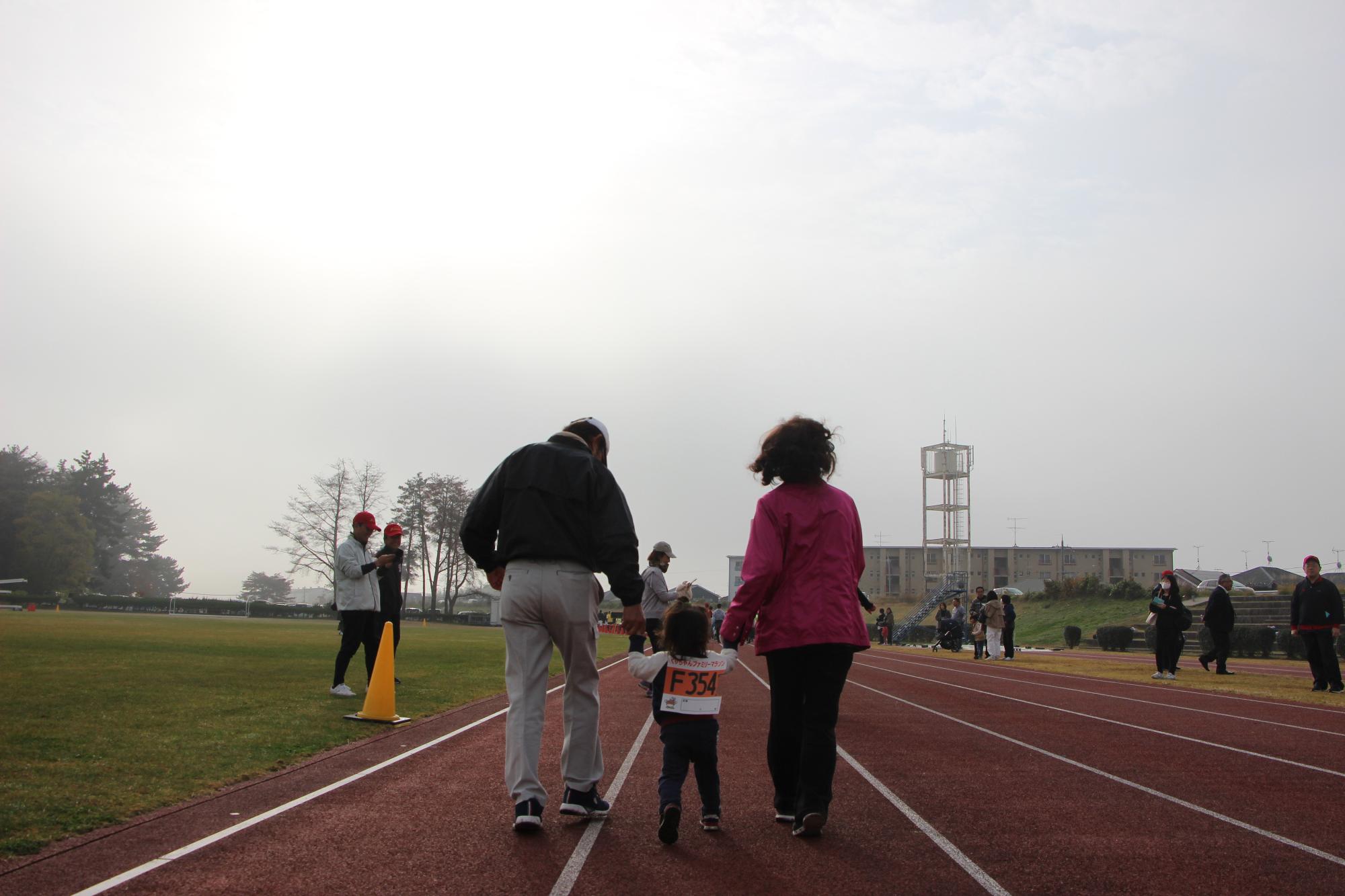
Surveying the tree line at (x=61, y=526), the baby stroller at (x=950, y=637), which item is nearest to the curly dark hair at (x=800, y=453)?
the baby stroller at (x=950, y=637)

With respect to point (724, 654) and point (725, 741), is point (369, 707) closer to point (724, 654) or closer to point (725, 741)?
point (725, 741)

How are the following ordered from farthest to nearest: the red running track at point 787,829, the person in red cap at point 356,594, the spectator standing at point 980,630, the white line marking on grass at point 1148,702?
the spectator standing at point 980,630 < the person in red cap at point 356,594 < the white line marking on grass at point 1148,702 < the red running track at point 787,829

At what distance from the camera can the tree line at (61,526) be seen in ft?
253

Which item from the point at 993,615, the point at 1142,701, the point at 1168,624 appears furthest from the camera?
the point at 993,615

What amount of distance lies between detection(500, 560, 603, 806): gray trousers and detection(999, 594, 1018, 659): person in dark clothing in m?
22.2

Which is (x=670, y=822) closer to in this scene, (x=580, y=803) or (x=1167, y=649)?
(x=580, y=803)

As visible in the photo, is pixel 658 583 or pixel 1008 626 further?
pixel 1008 626

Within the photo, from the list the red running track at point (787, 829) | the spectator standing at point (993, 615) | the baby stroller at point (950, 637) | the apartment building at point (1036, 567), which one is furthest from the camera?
the apartment building at point (1036, 567)

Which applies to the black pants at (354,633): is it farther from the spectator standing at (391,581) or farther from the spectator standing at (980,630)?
the spectator standing at (980,630)

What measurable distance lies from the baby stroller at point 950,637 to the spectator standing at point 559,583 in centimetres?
3179

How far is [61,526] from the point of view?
259ft

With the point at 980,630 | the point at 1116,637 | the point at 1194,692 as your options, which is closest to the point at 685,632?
the point at 1194,692

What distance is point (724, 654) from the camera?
4867 mm

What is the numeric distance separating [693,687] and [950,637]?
106 ft
